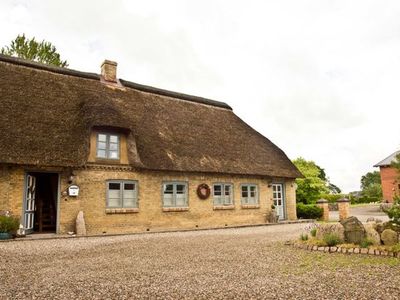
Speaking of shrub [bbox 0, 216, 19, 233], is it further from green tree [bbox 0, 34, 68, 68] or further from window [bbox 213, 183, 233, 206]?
green tree [bbox 0, 34, 68, 68]

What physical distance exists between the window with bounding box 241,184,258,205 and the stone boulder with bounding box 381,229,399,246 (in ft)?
35.2

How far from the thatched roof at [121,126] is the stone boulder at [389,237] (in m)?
9.56

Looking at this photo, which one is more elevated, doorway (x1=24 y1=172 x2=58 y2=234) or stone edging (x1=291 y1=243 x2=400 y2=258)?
doorway (x1=24 y1=172 x2=58 y2=234)

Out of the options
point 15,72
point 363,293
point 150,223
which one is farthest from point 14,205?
point 363,293

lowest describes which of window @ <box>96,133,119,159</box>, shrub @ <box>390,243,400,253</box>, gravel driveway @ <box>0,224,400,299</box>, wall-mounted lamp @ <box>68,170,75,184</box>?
gravel driveway @ <box>0,224,400,299</box>


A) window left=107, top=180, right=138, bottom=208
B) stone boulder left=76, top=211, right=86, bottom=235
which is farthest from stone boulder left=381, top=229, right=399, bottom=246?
stone boulder left=76, top=211, right=86, bottom=235

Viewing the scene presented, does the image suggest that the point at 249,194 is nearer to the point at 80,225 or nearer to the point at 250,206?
the point at 250,206

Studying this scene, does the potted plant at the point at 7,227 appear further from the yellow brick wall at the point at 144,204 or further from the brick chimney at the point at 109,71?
the brick chimney at the point at 109,71

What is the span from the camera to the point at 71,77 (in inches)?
690

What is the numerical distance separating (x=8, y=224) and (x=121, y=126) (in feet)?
19.0

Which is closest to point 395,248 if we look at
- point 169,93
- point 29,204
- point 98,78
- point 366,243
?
point 366,243

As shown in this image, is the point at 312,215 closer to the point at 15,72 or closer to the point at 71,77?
the point at 71,77

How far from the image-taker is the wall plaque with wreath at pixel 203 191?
17.2 m

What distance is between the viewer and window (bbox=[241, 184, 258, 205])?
1922cm
